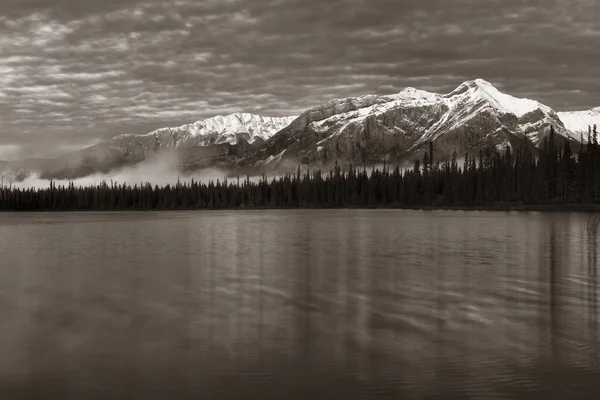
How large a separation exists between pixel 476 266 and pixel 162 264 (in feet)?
85.0

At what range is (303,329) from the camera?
27.7 metres

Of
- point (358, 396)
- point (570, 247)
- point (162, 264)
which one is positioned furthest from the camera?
point (570, 247)

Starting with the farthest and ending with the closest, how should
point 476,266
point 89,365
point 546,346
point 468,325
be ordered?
point 476,266, point 468,325, point 546,346, point 89,365

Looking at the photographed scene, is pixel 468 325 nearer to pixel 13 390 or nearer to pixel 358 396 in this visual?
pixel 358 396

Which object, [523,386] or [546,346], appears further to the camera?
[546,346]

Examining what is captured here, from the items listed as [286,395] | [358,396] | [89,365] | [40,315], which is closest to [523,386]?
[358,396]

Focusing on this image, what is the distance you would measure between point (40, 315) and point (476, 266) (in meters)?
32.7

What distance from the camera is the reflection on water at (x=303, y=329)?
1948cm

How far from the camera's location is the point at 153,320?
98.8 ft

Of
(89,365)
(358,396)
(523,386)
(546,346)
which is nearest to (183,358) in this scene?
(89,365)

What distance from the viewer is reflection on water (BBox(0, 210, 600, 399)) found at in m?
19.5

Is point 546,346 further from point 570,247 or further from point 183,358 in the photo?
point 570,247

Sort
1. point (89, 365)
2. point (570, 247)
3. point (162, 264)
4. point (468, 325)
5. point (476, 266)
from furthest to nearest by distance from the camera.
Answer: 1. point (570, 247)
2. point (162, 264)
3. point (476, 266)
4. point (468, 325)
5. point (89, 365)

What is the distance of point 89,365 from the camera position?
71.6 feet
